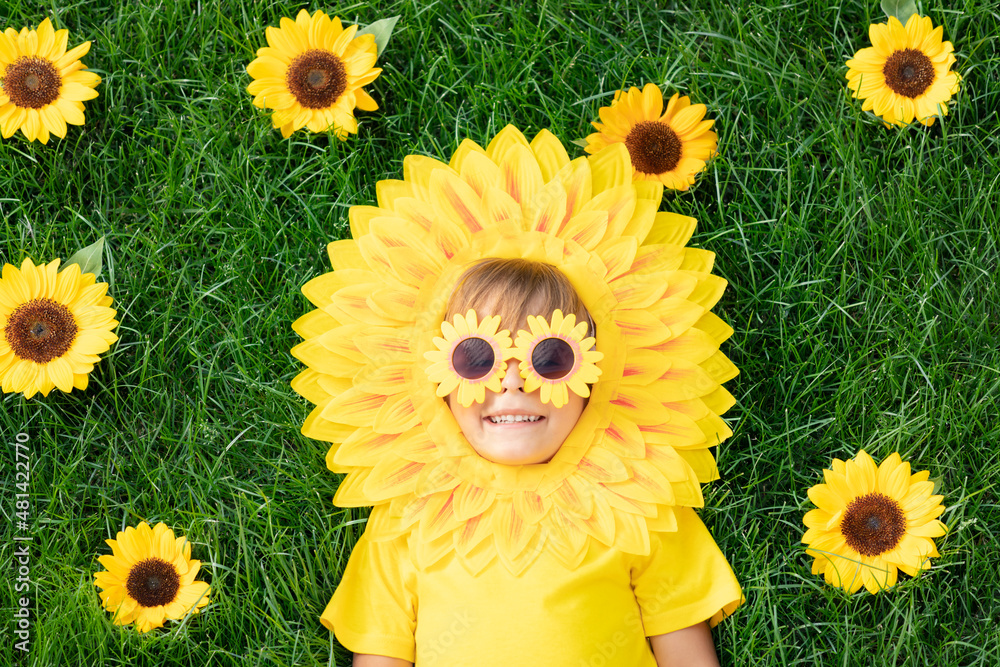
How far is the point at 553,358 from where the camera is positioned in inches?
54.5

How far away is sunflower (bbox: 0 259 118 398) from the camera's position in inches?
65.5

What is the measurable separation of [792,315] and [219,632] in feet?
3.76

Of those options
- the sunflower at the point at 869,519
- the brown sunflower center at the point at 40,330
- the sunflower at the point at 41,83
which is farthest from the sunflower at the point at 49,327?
the sunflower at the point at 869,519

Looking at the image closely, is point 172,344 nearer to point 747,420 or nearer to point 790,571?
point 747,420

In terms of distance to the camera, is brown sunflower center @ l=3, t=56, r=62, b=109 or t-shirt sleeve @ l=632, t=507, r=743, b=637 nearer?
t-shirt sleeve @ l=632, t=507, r=743, b=637

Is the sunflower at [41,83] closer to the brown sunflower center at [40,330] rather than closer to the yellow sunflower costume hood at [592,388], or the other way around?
the brown sunflower center at [40,330]

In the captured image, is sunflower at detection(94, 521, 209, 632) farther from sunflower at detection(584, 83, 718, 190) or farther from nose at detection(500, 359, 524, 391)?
sunflower at detection(584, 83, 718, 190)

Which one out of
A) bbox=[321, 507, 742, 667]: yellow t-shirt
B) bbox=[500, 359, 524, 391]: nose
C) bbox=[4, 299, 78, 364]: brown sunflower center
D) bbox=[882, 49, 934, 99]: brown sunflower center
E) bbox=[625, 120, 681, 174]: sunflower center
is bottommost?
bbox=[321, 507, 742, 667]: yellow t-shirt

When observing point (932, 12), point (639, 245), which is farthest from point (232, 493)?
point (932, 12)

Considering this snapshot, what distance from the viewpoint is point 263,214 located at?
71.1 inches

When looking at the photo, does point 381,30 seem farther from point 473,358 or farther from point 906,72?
point 906,72

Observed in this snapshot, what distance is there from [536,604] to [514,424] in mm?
277

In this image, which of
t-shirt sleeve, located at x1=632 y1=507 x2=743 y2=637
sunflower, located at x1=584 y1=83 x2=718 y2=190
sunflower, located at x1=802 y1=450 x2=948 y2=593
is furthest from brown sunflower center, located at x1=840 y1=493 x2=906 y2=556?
sunflower, located at x1=584 y1=83 x2=718 y2=190

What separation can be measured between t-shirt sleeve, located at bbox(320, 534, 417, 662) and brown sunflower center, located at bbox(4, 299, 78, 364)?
2.11ft
